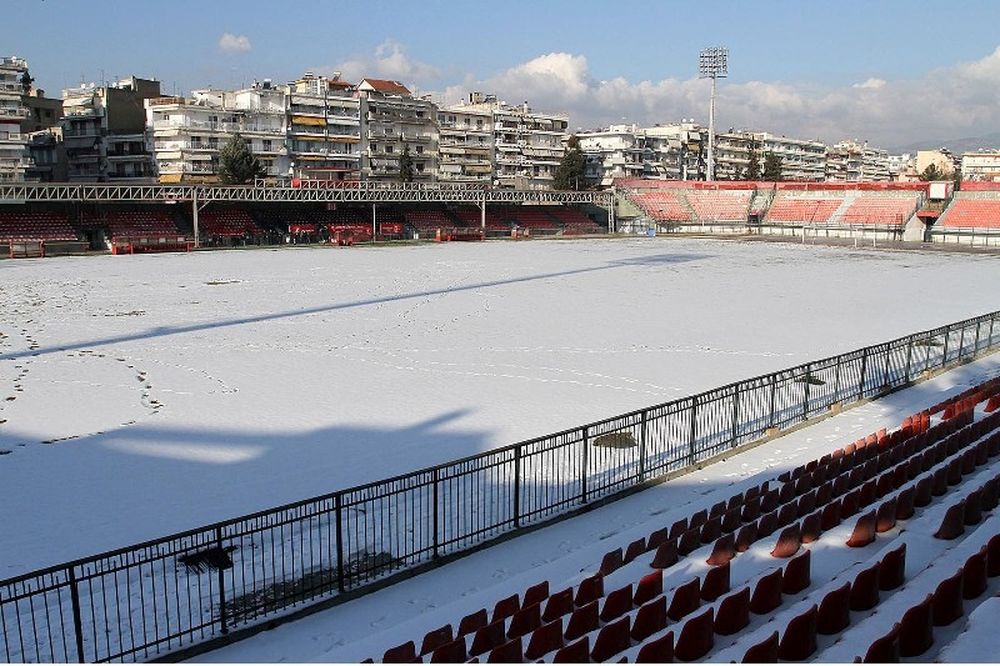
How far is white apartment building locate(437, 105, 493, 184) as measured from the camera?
115125 mm

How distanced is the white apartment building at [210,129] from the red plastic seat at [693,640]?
284 feet

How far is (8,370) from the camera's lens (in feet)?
73.5

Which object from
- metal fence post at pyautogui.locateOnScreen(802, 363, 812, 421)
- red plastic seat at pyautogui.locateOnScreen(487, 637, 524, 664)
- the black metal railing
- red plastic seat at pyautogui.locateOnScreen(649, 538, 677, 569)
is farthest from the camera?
metal fence post at pyautogui.locateOnScreen(802, 363, 812, 421)

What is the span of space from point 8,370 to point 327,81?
89767 millimetres

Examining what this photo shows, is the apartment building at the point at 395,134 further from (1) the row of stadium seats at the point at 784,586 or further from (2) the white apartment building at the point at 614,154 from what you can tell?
(1) the row of stadium seats at the point at 784,586

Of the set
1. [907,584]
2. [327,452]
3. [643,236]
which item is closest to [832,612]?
[907,584]

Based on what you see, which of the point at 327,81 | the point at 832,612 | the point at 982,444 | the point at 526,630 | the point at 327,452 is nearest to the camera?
the point at 832,612

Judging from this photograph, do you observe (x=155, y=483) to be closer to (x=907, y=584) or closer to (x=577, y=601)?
(x=577, y=601)

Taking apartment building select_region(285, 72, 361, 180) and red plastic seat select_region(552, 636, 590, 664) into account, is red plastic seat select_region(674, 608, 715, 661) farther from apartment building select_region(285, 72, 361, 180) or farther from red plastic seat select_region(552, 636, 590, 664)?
apartment building select_region(285, 72, 361, 180)

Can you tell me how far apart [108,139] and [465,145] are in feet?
153

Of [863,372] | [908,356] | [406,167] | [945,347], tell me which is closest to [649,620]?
[863,372]

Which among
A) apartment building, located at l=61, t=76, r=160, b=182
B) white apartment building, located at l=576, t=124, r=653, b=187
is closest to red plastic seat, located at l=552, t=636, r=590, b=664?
apartment building, located at l=61, t=76, r=160, b=182

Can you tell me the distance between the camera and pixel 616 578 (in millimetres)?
9398

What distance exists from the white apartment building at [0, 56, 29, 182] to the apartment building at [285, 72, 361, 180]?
1098 inches
